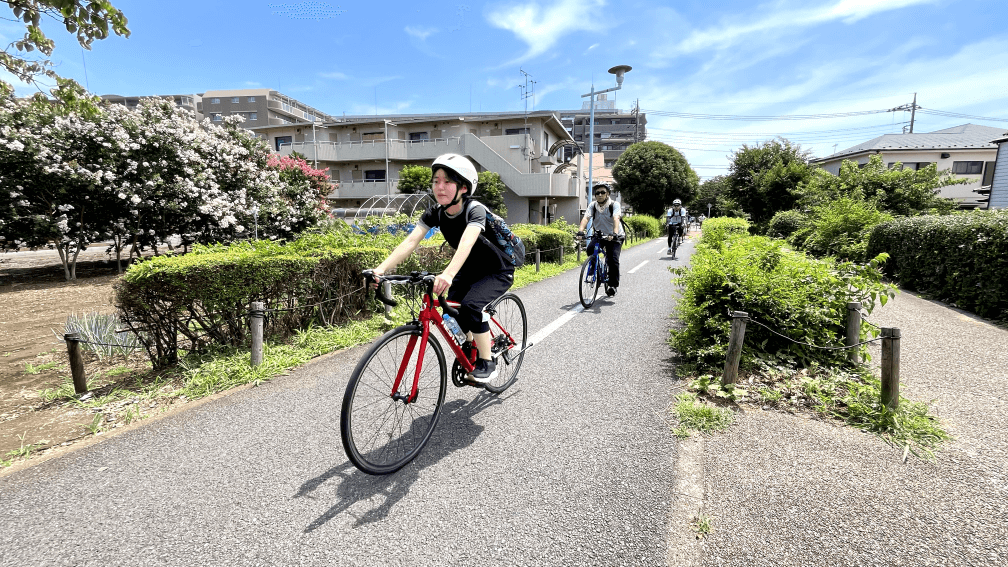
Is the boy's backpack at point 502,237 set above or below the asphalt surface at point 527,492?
above

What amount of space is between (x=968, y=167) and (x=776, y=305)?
1814 inches

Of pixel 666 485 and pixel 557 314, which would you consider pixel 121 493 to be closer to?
pixel 666 485

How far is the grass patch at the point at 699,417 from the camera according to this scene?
3230mm

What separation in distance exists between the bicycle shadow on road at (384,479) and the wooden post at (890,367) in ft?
9.96

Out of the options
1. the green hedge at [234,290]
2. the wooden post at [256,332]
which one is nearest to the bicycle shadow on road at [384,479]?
the wooden post at [256,332]

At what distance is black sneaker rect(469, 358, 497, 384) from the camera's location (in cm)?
330

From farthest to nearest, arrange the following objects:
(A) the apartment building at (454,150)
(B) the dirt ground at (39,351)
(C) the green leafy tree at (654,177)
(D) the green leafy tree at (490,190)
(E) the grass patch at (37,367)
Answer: (C) the green leafy tree at (654,177)
(A) the apartment building at (454,150)
(D) the green leafy tree at (490,190)
(E) the grass patch at (37,367)
(B) the dirt ground at (39,351)

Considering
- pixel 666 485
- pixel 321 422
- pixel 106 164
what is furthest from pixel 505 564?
pixel 106 164

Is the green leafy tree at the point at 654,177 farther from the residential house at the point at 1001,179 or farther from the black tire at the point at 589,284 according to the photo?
the black tire at the point at 589,284

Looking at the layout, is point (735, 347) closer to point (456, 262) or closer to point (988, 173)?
point (456, 262)

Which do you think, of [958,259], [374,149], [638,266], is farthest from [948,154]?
[374,149]

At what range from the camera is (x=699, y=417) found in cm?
339

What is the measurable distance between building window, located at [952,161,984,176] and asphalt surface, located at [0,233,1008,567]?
44624mm

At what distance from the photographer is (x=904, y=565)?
6.38 feet
